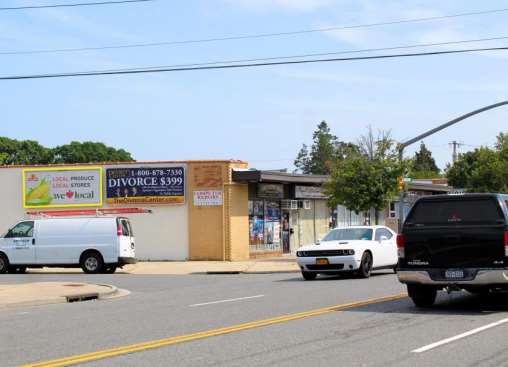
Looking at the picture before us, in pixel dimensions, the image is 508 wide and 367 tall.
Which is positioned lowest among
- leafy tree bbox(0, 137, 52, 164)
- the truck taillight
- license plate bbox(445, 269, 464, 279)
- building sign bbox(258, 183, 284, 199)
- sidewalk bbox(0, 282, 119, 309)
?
sidewalk bbox(0, 282, 119, 309)

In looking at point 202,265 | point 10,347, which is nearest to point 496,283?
point 10,347

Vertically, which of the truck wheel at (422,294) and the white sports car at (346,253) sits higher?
the white sports car at (346,253)

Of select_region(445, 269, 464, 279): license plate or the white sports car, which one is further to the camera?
the white sports car

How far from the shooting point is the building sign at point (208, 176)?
34.3 meters

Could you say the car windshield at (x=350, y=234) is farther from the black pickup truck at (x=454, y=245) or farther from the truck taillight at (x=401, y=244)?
the truck taillight at (x=401, y=244)

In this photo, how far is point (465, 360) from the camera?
342 inches

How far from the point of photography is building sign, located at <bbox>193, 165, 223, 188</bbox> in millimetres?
34350

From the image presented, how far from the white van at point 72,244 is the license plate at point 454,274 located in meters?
15.9

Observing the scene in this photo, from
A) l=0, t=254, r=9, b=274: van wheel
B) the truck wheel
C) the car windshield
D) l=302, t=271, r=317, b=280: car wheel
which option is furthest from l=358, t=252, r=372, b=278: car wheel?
l=0, t=254, r=9, b=274: van wheel

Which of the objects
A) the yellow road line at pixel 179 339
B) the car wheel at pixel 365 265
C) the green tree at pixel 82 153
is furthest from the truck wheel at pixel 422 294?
the green tree at pixel 82 153

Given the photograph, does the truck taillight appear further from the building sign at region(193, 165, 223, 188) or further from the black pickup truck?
the building sign at region(193, 165, 223, 188)

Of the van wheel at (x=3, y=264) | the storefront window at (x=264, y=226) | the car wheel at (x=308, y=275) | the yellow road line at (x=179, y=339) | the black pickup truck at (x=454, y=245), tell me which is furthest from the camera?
the storefront window at (x=264, y=226)

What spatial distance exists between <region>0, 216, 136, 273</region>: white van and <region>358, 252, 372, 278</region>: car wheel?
9467 mm

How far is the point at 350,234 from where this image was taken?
891 inches
